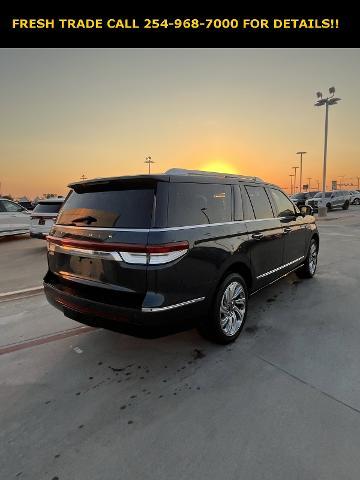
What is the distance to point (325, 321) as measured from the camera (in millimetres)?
3990

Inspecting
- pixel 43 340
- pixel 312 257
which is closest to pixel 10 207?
pixel 43 340

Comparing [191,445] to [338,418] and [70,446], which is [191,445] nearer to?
[70,446]

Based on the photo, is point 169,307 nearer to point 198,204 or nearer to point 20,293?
point 198,204

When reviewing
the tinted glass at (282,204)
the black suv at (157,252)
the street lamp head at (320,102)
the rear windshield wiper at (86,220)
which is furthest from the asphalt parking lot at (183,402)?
the street lamp head at (320,102)

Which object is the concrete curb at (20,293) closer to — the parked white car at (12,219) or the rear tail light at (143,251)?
the rear tail light at (143,251)

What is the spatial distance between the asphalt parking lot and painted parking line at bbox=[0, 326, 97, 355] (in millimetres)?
13

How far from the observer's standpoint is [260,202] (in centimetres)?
426

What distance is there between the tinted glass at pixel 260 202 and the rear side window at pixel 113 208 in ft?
5.85

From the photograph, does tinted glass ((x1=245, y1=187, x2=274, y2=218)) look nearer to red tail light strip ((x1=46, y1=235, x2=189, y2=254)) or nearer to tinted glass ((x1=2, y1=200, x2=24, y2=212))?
red tail light strip ((x1=46, y1=235, x2=189, y2=254))

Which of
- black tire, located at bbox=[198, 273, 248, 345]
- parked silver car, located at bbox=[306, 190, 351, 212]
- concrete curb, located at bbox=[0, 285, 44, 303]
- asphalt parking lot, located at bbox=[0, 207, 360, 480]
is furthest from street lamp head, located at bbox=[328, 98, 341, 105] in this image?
concrete curb, located at bbox=[0, 285, 44, 303]

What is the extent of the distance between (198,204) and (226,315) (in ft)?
4.22

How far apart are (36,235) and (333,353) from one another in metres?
9.60
